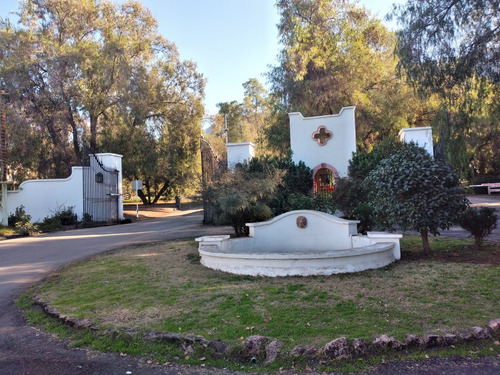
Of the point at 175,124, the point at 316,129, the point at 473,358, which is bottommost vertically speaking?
the point at 473,358

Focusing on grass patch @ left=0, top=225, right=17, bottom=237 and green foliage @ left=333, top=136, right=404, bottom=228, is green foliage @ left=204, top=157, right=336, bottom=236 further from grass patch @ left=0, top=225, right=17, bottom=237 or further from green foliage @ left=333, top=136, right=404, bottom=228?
grass patch @ left=0, top=225, right=17, bottom=237

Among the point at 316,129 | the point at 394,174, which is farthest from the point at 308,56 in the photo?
the point at 394,174

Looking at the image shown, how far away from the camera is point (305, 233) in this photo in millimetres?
8742

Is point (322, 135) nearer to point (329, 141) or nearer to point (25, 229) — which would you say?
point (329, 141)

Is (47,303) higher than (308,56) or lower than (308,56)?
lower

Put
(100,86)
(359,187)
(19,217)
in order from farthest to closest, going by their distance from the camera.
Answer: (100,86), (19,217), (359,187)

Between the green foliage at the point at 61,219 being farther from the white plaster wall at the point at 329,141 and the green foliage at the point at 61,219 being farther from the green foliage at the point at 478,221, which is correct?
the green foliage at the point at 478,221

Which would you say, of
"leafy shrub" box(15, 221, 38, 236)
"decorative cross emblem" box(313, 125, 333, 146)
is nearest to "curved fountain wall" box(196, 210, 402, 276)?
"decorative cross emblem" box(313, 125, 333, 146)

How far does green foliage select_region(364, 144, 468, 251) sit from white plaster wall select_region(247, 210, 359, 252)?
109 cm

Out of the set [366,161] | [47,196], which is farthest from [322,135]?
[47,196]

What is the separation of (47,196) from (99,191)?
2.55 m

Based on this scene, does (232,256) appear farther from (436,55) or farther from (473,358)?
(436,55)

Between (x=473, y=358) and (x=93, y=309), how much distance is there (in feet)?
15.1

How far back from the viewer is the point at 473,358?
3.44 metres
